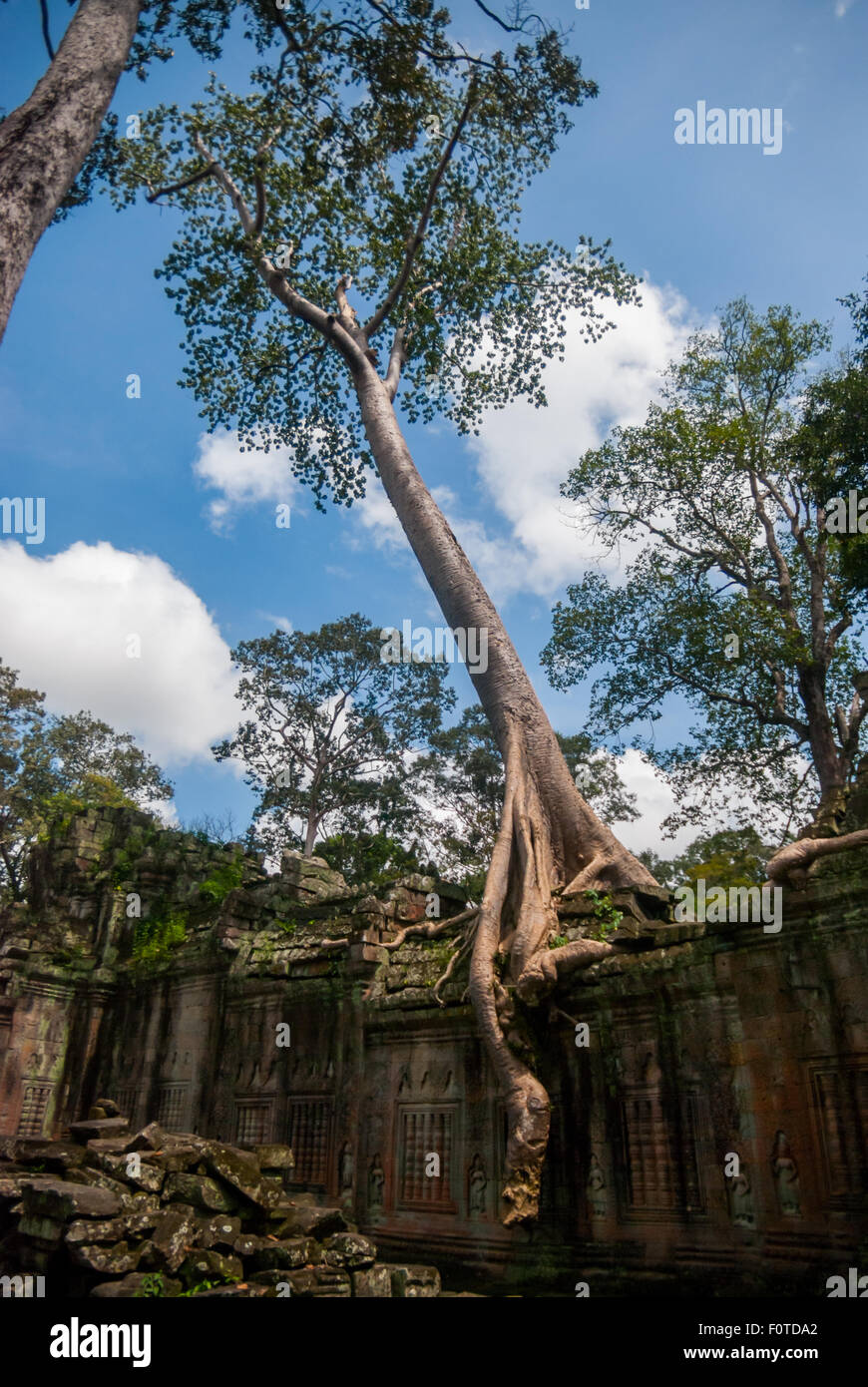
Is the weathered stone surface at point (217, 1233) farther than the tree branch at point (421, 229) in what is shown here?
No

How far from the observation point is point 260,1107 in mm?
9219

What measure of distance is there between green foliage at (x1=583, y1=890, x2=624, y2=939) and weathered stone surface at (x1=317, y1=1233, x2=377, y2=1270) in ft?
9.47

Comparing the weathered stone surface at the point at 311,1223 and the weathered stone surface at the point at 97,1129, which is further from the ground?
the weathered stone surface at the point at 97,1129

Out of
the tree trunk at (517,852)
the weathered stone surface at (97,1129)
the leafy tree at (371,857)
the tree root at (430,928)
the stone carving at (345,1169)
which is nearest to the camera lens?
the tree trunk at (517,852)

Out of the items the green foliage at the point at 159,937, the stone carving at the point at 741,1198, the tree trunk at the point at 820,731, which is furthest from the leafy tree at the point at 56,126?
the tree trunk at the point at 820,731

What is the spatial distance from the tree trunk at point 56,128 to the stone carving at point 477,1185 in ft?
22.7

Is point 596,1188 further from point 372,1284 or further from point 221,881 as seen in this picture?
point 221,881

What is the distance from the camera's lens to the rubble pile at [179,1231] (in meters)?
5.18

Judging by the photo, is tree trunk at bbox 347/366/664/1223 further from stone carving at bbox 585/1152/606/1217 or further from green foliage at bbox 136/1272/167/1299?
green foliage at bbox 136/1272/167/1299

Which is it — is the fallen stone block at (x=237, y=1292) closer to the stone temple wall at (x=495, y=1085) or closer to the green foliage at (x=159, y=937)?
the stone temple wall at (x=495, y=1085)

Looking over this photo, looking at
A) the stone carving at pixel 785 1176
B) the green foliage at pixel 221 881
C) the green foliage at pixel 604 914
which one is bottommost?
the stone carving at pixel 785 1176

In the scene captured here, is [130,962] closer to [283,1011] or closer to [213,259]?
[283,1011]

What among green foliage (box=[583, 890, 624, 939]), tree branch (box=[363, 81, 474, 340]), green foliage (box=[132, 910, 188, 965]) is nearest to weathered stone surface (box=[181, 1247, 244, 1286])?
green foliage (box=[583, 890, 624, 939])
